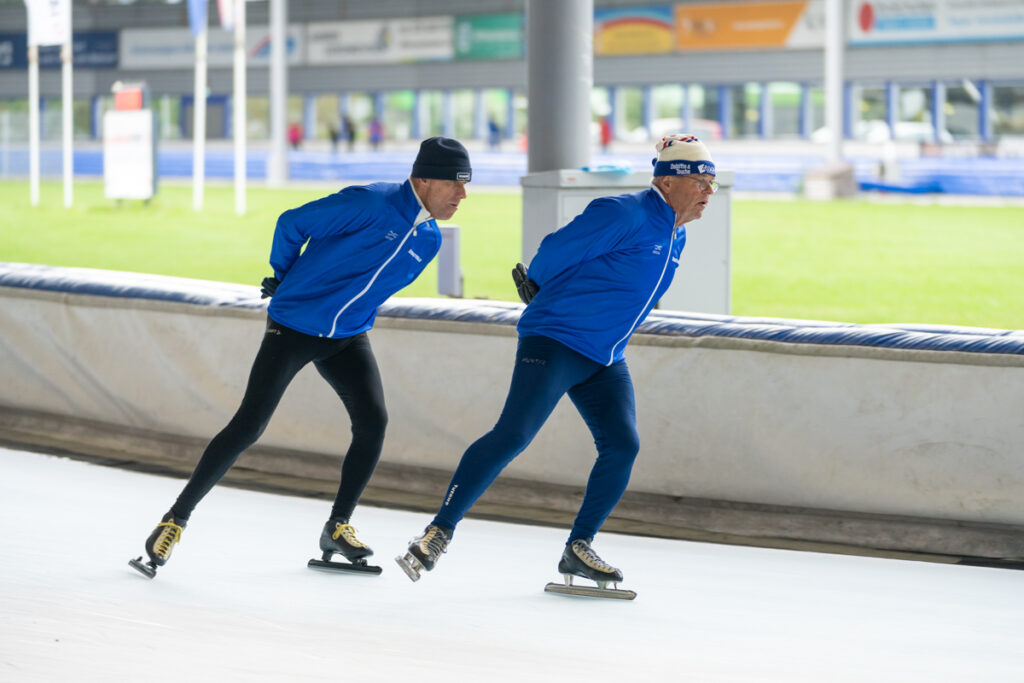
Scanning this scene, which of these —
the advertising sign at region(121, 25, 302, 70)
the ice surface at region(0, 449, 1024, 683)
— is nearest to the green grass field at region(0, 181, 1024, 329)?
the ice surface at region(0, 449, 1024, 683)

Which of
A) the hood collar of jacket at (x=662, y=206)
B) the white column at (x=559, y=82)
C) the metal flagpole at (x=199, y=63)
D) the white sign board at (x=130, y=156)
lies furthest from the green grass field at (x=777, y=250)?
→ the hood collar of jacket at (x=662, y=206)

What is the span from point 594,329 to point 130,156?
23566mm

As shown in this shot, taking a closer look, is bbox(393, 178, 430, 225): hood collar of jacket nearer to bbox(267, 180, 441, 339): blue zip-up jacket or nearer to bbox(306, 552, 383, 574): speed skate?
bbox(267, 180, 441, 339): blue zip-up jacket

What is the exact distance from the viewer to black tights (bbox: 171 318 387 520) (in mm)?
4684

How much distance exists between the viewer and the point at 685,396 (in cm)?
580

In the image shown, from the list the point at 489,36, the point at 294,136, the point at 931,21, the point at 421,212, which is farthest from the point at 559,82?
the point at 489,36

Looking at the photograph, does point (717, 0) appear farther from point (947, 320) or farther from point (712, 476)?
point (712, 476)

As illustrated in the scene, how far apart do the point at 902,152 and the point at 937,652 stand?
3669 centimetres

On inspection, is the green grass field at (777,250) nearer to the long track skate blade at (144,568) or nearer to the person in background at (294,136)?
the long track skate blade at (144,568)

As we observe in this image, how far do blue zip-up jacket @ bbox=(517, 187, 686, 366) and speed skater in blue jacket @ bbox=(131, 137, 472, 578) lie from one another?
16.6 inches

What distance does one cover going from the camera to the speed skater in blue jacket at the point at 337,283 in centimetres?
459

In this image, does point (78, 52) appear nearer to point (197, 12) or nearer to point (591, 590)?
point (197, 12)

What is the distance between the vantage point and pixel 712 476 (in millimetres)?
5719

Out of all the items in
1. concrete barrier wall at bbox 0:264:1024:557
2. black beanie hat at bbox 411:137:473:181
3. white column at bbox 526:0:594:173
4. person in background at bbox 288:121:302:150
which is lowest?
concrete barrier wall at bbox 0:264:1024:557
